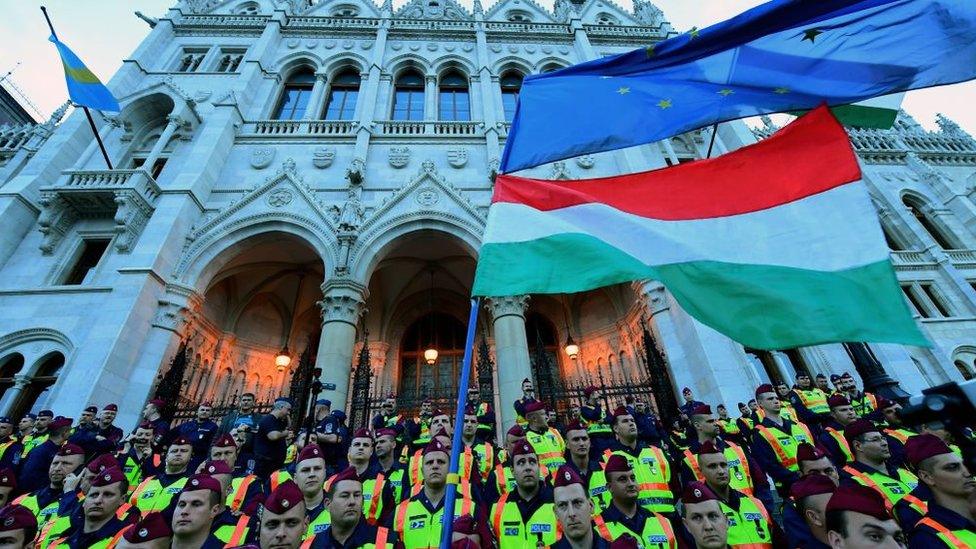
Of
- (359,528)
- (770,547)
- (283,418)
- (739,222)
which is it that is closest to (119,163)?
(283,418)

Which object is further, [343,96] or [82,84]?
[343,96]

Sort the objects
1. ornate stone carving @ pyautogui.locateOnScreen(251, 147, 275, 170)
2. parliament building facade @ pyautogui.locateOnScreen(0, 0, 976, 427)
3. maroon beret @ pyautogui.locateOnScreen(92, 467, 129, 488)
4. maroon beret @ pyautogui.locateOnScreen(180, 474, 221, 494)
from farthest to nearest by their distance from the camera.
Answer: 1. ornate stone carving @ pyautogui.locateOnScreen(251, 147, 275, 170)
2. parliament building facade @ pyautogui.locateOnScreen(0, 0, 976, 427)
3. maroon beret @ pyautogui.locateOnScreen(92, 467, 129, 488)
4. maroon beret @ pyautogui.locateOnScreen(180, 474, 221, 494)

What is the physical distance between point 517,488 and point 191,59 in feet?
76.6

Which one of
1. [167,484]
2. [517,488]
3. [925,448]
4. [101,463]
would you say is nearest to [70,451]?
[101,463]

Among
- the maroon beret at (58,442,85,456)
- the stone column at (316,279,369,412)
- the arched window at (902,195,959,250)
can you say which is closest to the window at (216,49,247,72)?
the stone column at (316,279,369,412)

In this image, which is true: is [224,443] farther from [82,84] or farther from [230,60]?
[230,60]

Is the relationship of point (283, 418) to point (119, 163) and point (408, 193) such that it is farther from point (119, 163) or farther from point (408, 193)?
point (119, 163)

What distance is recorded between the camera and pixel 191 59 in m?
18.8

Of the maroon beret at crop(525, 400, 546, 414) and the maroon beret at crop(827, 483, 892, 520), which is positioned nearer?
the maroon beret at crop(827, 483, 892, 520)

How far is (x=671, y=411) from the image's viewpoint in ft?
35.0

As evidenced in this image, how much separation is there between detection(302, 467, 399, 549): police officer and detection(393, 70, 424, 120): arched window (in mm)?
16809

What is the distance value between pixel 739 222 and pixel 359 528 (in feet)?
14.1

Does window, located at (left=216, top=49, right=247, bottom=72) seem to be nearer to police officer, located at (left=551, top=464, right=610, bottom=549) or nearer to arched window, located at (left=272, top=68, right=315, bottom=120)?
arched window, located at (left=272, top=68, right=315, bottom=120)

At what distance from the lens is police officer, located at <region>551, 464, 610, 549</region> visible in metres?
3.25
